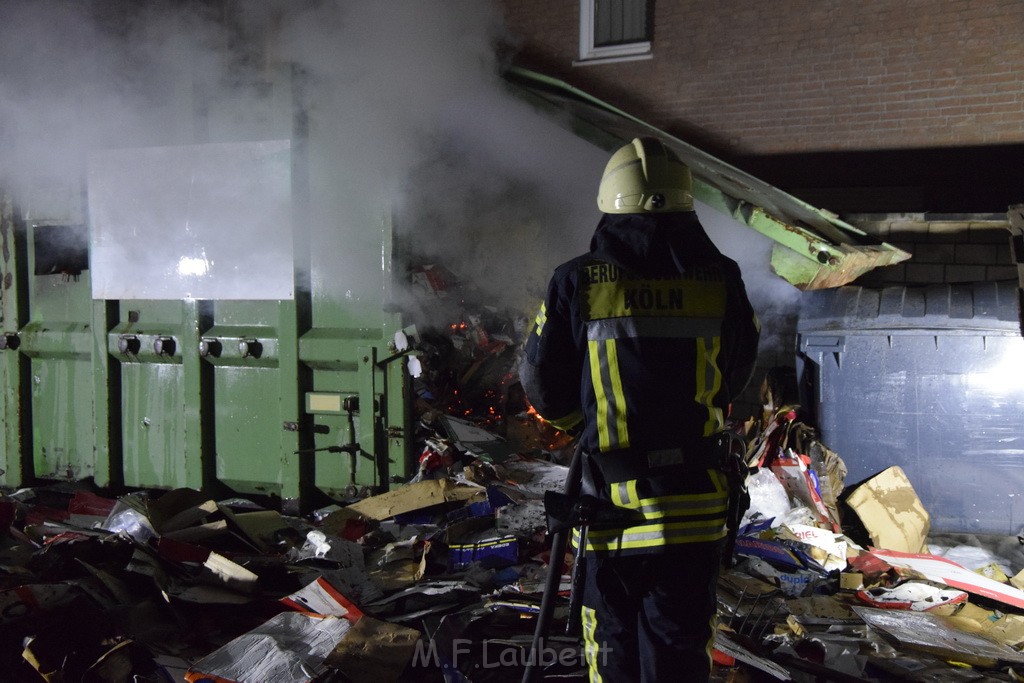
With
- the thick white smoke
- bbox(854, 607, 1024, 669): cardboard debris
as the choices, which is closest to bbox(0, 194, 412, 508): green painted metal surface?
the thick white smoke

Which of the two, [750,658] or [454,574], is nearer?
[750,658]

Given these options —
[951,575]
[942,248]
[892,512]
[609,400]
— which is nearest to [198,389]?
[609,400]

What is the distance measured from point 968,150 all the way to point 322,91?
5.14 metres

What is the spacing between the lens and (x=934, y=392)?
14.1ft

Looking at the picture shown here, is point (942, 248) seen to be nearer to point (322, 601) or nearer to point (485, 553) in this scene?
point (485, 553)

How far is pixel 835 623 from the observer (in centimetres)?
324

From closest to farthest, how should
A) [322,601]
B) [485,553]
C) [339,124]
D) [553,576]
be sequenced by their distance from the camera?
[553,576], [322,601], [485,553], [339,124]

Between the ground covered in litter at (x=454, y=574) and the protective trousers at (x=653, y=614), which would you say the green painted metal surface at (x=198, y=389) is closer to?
the ground covered in litter at (x=454, y=574)

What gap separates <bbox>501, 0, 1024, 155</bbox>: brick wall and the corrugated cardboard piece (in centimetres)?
325

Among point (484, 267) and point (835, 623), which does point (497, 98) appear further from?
point (835, 623)

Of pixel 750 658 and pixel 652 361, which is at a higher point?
pixel 652 361

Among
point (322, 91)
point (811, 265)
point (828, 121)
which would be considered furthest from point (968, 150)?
point (322, 91)

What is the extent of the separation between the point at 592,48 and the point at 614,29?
269 millimetres

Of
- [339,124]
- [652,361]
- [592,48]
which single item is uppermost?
[592,48]
